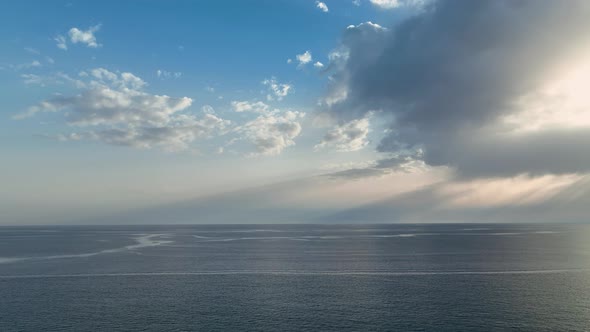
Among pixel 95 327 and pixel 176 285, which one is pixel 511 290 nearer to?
pixel 176 285

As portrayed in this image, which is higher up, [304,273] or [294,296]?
[304,273]

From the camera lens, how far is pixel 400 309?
68.6 metres

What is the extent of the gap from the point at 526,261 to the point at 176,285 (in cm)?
10475

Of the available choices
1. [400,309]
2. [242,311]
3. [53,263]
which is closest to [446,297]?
[400,309]

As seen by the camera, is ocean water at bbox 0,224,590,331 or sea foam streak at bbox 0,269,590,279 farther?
sea foam streak at bbox 0,269,590,279

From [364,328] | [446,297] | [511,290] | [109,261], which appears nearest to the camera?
[364,328]

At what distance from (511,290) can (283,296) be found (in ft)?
147

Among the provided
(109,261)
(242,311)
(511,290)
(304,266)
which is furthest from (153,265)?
(511,290)

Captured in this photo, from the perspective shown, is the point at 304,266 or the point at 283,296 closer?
the point at 283,296

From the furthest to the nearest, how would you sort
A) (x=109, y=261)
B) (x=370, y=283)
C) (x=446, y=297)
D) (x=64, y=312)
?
1. (x=109, y=261)
2. (x=370, y=283)
3. (x=446, y=297)
4. (x=64, y=312)

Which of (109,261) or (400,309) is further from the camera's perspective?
(109,261)

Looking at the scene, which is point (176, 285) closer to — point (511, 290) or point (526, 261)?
point (511, 290)

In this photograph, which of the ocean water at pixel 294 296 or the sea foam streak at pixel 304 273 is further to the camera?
the sea foam streak at pixel 304 273

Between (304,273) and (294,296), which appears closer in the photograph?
(294,296)
